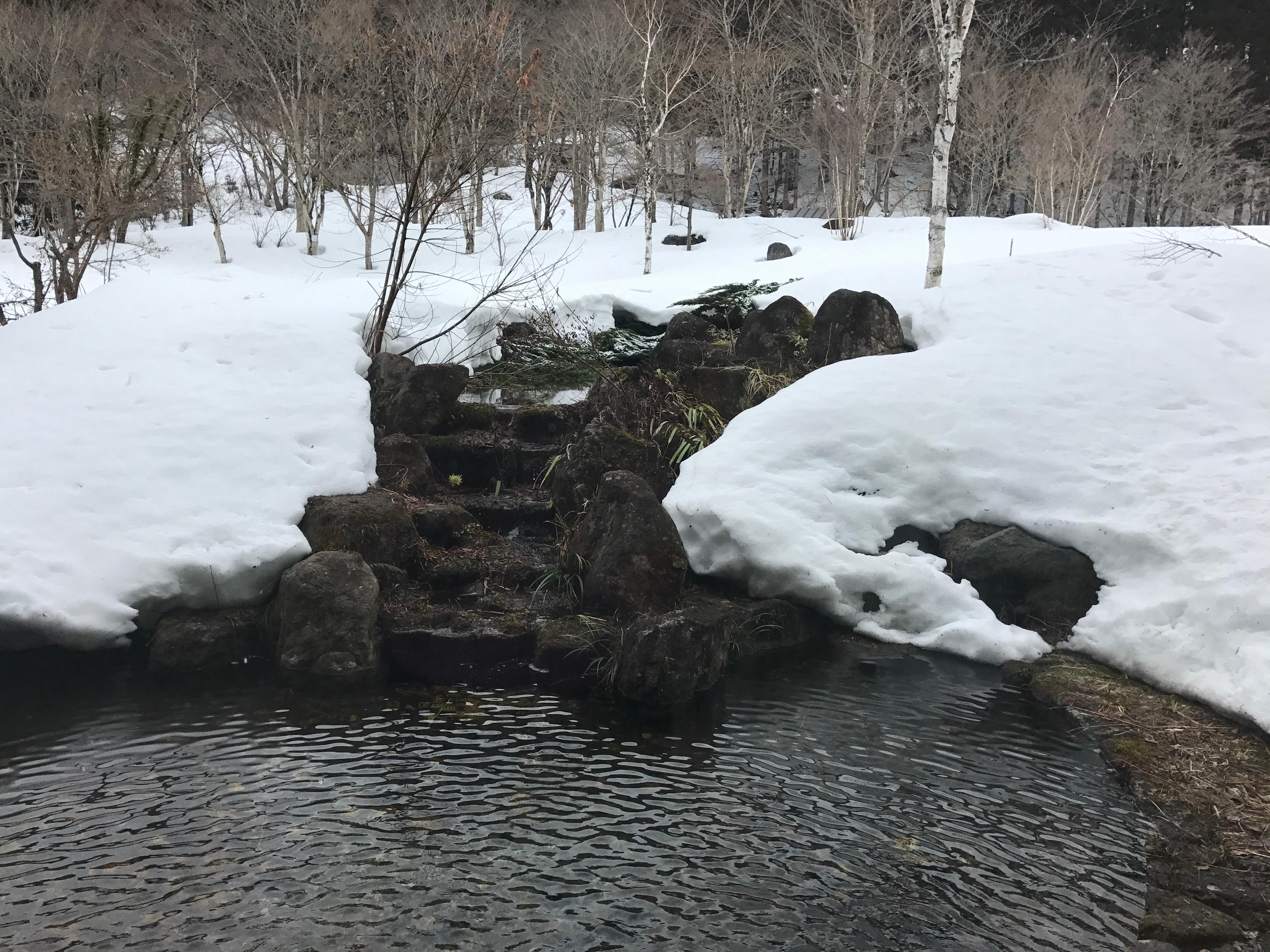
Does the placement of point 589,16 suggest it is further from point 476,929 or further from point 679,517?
point 476,929

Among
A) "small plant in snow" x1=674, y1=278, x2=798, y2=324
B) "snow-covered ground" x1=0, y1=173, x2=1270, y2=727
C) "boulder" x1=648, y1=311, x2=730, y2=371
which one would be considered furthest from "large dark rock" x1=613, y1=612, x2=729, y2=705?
"small plant in snow" x1=674, y1=278, x2=798, y2=324

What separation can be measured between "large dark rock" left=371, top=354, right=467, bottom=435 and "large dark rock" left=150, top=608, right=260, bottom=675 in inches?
152

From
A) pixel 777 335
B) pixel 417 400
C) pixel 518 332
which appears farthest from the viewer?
pixel 518 332

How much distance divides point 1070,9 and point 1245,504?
39218 millimetres

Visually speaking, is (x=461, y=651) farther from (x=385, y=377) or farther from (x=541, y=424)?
(x=385, y=377)

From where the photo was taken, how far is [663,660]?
6.26 meters

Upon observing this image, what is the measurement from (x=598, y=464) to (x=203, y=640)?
3.84 meters

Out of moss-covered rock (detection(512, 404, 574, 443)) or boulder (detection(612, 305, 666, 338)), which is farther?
boulder (detection(612, 305, 666, 338))

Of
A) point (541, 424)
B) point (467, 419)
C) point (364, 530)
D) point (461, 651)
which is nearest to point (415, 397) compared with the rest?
point (467, 419)

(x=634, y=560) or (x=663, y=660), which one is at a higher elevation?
(x=634, y=560)

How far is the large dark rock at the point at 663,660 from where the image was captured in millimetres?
6266

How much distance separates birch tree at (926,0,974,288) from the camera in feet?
42.1

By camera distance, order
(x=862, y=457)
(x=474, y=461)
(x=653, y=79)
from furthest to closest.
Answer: (x=653, y=79) → (x=474, y=461) → (x=862, y=457)

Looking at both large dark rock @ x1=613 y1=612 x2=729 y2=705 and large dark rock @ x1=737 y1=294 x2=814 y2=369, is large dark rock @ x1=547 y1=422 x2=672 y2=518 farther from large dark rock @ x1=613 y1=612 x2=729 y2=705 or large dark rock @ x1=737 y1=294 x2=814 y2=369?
large dark rock @ x1=737 y1=294 x2=814 y2=369
